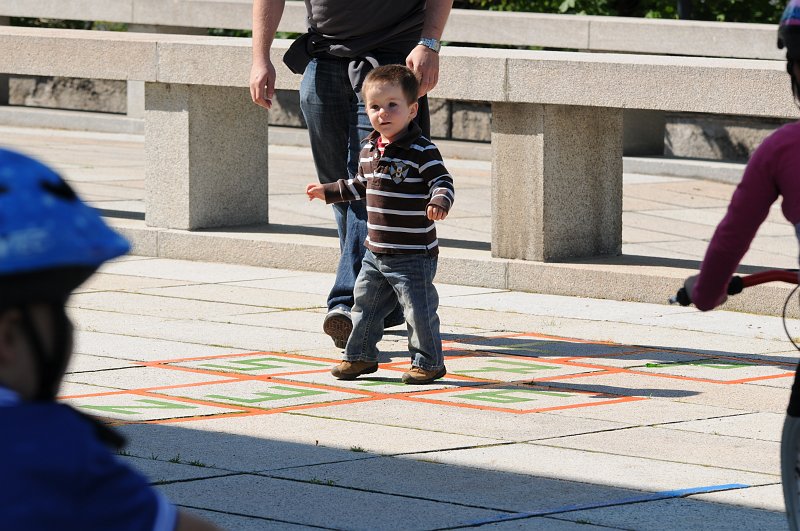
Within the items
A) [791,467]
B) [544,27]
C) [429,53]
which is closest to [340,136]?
[429,53]

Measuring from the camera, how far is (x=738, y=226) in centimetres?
345

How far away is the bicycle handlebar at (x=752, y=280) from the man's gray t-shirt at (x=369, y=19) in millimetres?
3555

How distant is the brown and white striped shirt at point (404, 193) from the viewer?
20.5 ft

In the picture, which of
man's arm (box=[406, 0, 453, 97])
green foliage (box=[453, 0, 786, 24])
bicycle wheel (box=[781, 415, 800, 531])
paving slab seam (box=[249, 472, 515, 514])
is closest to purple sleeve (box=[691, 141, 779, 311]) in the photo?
bicycle wheel (box=[781, 415, 800, 531])

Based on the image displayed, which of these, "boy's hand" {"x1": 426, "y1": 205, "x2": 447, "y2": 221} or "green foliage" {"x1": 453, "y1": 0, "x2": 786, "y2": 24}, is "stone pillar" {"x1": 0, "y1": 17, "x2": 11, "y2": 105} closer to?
"green foliage" {"x1": 453, "y1": 0, "x2": 786, "y2": 24}

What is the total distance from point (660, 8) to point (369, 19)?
12.3m

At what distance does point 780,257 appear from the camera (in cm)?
1017

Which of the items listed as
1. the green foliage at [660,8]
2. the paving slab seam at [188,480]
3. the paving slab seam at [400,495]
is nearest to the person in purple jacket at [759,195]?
the paving slab seam at [400,495]

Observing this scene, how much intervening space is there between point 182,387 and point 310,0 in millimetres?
1937

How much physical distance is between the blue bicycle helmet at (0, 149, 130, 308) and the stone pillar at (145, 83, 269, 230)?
8.07 m

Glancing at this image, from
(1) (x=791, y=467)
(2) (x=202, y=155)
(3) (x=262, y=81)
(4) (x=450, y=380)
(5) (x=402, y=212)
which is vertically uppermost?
(3) (x=262, y=81)

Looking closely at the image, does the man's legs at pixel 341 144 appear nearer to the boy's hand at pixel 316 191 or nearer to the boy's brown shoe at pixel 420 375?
the boy's hand at pixel 316 191

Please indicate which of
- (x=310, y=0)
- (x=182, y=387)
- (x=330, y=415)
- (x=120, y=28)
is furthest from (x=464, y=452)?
(x=120, y=28)

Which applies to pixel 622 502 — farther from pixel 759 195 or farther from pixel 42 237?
pixel 42 237
